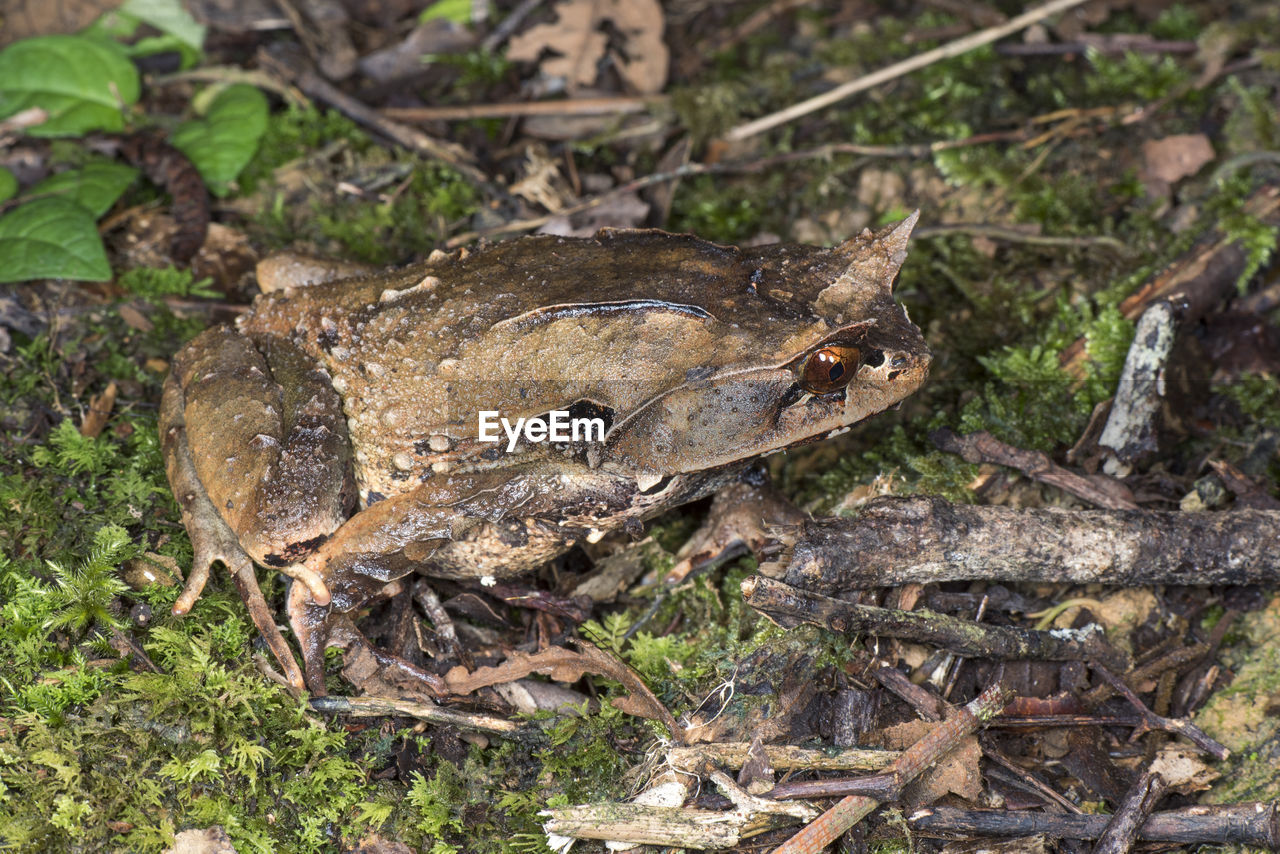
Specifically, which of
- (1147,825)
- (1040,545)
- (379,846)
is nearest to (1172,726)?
(1147,825)

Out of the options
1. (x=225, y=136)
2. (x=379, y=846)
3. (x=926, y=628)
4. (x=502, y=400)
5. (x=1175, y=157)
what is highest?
(x=225, y=136)

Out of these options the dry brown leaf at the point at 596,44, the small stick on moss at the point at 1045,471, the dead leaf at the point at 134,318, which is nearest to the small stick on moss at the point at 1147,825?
the small stick on moss at the point at 1045,471

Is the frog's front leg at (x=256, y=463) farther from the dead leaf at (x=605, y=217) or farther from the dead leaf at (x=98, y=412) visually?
the dead leaf at (x=605, y=217)

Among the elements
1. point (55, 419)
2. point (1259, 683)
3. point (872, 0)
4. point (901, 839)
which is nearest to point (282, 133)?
point (55, 419)

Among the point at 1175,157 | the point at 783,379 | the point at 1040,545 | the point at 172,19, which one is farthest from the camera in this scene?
the point at 172,19

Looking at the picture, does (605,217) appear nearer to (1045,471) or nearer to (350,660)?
(1045,471)

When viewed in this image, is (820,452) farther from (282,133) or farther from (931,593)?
(282,133)
